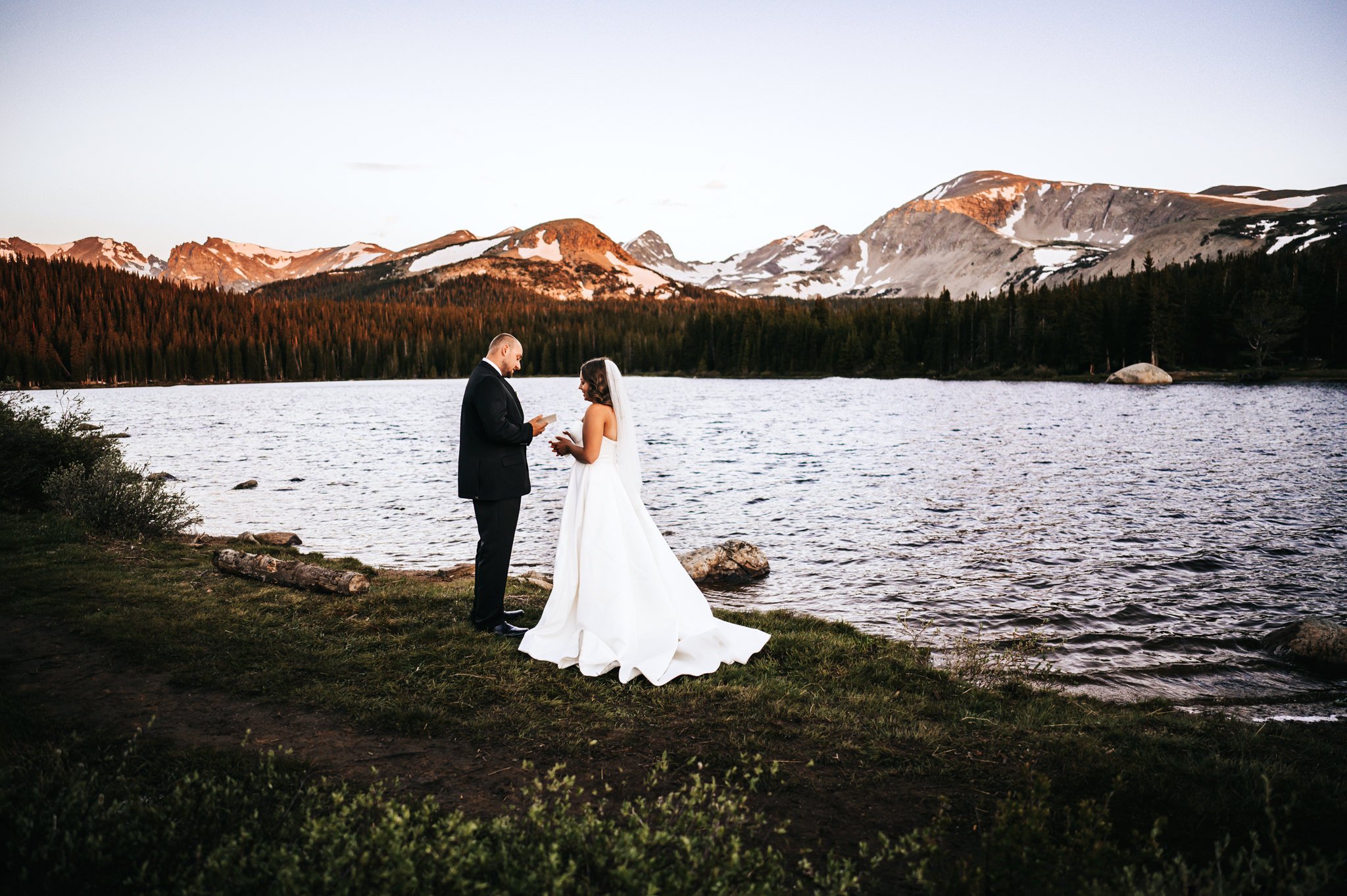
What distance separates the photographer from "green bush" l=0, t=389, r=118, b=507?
59.4ft

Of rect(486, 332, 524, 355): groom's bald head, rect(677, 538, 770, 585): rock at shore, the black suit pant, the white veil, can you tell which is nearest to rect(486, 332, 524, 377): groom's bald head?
rect(486, 332, 524, 355): groom's bald head

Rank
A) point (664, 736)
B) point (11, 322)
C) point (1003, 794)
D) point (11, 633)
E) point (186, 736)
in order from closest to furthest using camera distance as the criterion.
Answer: point (1003, 794) → point (186, 736) → point (664, 736) → point (11, 633) → point (11, 322)

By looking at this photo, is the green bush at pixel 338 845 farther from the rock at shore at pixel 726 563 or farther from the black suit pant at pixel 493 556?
the rock at shore at pixel 726 563

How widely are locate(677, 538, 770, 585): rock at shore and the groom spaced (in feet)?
21.6

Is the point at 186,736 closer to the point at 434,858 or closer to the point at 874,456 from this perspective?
the point at 434,858

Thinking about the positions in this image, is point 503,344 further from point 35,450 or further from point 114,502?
point 35,450

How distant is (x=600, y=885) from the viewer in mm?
4039

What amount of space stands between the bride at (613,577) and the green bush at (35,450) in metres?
15.0

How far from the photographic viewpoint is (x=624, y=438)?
9.00 metres

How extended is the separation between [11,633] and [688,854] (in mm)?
9219

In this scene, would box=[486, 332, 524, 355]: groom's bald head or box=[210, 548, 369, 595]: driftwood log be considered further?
box=[210, 548, 369, 595]: driftwood log


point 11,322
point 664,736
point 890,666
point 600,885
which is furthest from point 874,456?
point 11,322

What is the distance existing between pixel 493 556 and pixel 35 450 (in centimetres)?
1724

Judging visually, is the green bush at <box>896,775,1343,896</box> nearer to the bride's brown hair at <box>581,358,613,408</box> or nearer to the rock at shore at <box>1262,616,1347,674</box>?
the bride's brown hair at <box>581,358,613,408</box>
